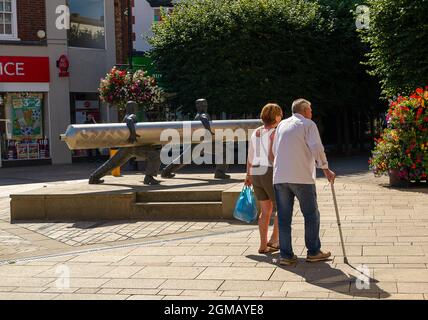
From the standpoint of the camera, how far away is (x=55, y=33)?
24.0 m

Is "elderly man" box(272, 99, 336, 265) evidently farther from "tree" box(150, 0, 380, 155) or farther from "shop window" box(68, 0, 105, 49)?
"shop window" box(68, 0, 105, 49)

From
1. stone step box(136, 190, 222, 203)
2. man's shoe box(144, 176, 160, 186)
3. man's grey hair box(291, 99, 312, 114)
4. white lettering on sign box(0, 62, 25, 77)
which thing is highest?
white lettering on sign box(0, 62, 25, 77)

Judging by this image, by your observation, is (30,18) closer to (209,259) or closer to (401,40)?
(401,40)

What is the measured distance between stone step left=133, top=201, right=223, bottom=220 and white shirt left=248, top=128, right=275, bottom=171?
2808 mm

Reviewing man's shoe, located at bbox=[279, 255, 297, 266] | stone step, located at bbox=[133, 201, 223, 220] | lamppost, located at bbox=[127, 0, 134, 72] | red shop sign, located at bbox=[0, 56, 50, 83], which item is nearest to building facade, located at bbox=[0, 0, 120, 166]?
red shop sign, located at bbox=[0, 56, 50, 83]

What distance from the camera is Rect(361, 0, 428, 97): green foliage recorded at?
16328 millimetres

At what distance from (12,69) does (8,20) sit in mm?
1935

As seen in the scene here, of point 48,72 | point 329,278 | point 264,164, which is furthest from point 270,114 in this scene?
point 48,72

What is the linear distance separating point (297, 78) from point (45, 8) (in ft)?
32.6

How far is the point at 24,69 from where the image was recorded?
22.9 meters

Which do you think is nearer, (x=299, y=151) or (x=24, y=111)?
(x=299, y=151)

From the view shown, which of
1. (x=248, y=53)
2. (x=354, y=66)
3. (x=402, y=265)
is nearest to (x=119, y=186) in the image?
(x=402, y=265)

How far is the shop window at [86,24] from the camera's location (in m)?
24.8

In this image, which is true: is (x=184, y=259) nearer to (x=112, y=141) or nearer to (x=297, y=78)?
(x=112, y=141)
